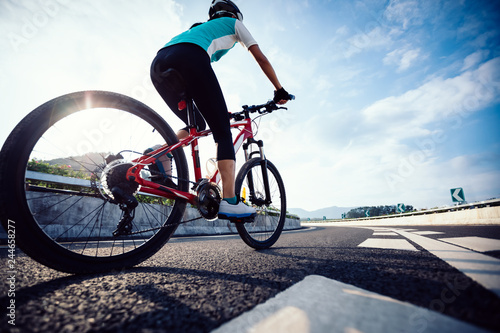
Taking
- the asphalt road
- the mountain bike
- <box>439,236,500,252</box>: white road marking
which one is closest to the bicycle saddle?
the mountain bike

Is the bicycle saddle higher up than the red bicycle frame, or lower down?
higher up

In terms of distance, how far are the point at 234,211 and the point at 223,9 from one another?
221 centimetres

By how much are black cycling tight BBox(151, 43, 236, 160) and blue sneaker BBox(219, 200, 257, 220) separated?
49 cm

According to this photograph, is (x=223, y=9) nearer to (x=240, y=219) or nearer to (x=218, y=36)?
(x=218, y=36)

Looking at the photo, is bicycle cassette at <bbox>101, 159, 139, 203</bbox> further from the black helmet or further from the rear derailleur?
the black helmet

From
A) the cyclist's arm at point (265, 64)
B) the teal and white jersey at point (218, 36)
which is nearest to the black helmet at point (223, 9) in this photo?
the teal and white jersey at point (218, 36)

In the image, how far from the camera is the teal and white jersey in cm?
215

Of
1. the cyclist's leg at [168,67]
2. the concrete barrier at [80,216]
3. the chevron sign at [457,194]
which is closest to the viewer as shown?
the cyclist's leg at [168,67]

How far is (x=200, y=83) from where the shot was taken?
6.89 ft

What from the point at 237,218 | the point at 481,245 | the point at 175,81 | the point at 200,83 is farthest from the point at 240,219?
the point at 481,245

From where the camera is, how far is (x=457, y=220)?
42.9 ft

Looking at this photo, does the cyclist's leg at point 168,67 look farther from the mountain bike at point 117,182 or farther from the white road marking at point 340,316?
the white road marking at point 340,316

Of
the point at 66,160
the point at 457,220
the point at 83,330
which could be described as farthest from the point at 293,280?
the point at 457,220

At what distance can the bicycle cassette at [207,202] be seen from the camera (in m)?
2.22
